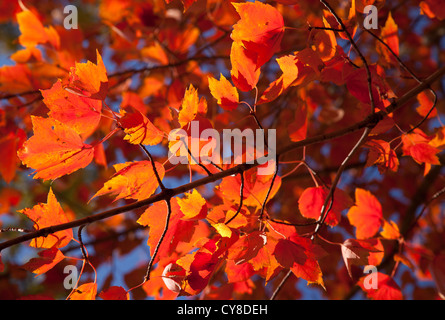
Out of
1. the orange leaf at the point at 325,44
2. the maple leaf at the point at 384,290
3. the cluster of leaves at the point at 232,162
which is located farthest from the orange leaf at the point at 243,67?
the maple leaf at the point at 384,290

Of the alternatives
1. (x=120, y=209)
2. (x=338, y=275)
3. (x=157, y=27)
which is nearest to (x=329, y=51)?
(x=120, y=209)

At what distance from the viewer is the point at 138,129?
2.18ft

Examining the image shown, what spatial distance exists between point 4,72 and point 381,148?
3.57 feet

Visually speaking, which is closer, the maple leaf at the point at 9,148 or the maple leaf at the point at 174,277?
the maple leaf at the point at 174,277

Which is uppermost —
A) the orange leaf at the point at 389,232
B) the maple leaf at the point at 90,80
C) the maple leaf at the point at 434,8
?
the maple leaf at the point at 90,80

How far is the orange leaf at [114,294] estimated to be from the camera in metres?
0.71

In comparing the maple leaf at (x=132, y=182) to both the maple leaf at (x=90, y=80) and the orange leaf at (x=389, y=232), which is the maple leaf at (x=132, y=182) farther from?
the orange leaf at (x=389, y=232)

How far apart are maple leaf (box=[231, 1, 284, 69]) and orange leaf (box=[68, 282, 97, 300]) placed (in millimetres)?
519

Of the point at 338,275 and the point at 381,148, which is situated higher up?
the point at 381,148

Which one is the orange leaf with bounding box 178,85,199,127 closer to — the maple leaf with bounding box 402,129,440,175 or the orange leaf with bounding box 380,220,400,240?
the maple leaf with bounding box 402,129,440,175

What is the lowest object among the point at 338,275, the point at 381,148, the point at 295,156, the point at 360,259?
the point at 338,275

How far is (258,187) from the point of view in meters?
0.77

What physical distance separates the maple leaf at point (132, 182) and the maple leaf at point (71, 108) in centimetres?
A: 10

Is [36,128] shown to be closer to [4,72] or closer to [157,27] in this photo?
[4,72]
